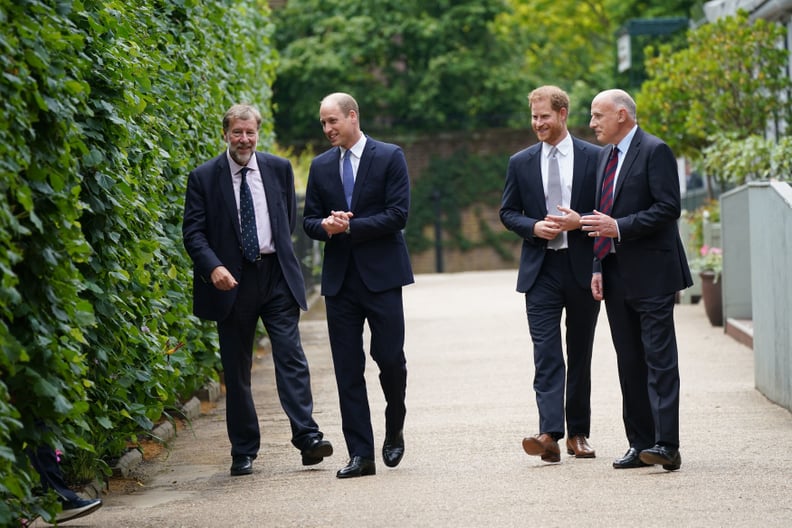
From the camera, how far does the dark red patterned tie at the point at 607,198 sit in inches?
294

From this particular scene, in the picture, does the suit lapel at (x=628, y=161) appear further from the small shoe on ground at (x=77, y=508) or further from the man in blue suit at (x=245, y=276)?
the small shoe on ground at (x=77, y=508)

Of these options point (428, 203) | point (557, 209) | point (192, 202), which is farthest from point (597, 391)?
point (428, 203)

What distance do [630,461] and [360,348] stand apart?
152 centimetres

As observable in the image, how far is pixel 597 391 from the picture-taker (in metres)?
11.1

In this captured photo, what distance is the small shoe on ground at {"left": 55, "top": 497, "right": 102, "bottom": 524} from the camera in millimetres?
6285

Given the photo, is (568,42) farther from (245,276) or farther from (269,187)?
(245,276)

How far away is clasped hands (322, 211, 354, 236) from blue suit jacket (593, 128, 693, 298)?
53.7 inches

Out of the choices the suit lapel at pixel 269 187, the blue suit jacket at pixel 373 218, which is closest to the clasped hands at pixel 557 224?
the blue suit jacket at pixel 373 218

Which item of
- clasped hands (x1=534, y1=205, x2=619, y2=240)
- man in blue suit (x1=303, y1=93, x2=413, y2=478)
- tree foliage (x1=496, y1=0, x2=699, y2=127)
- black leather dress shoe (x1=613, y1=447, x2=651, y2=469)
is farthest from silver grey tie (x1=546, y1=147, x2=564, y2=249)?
tree foliage (x1=496, y1=0, x2=699, y2=127)

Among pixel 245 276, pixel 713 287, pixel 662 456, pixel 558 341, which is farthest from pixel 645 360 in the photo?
pixel 713 287

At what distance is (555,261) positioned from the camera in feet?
25.3

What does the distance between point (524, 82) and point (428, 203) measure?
414cm

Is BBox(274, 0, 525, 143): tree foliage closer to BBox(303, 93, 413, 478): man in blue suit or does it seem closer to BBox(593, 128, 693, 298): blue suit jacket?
BBox(303, 93, 413, 478): man in blue suit

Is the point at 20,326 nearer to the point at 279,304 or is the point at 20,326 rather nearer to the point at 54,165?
the point at 54,165
